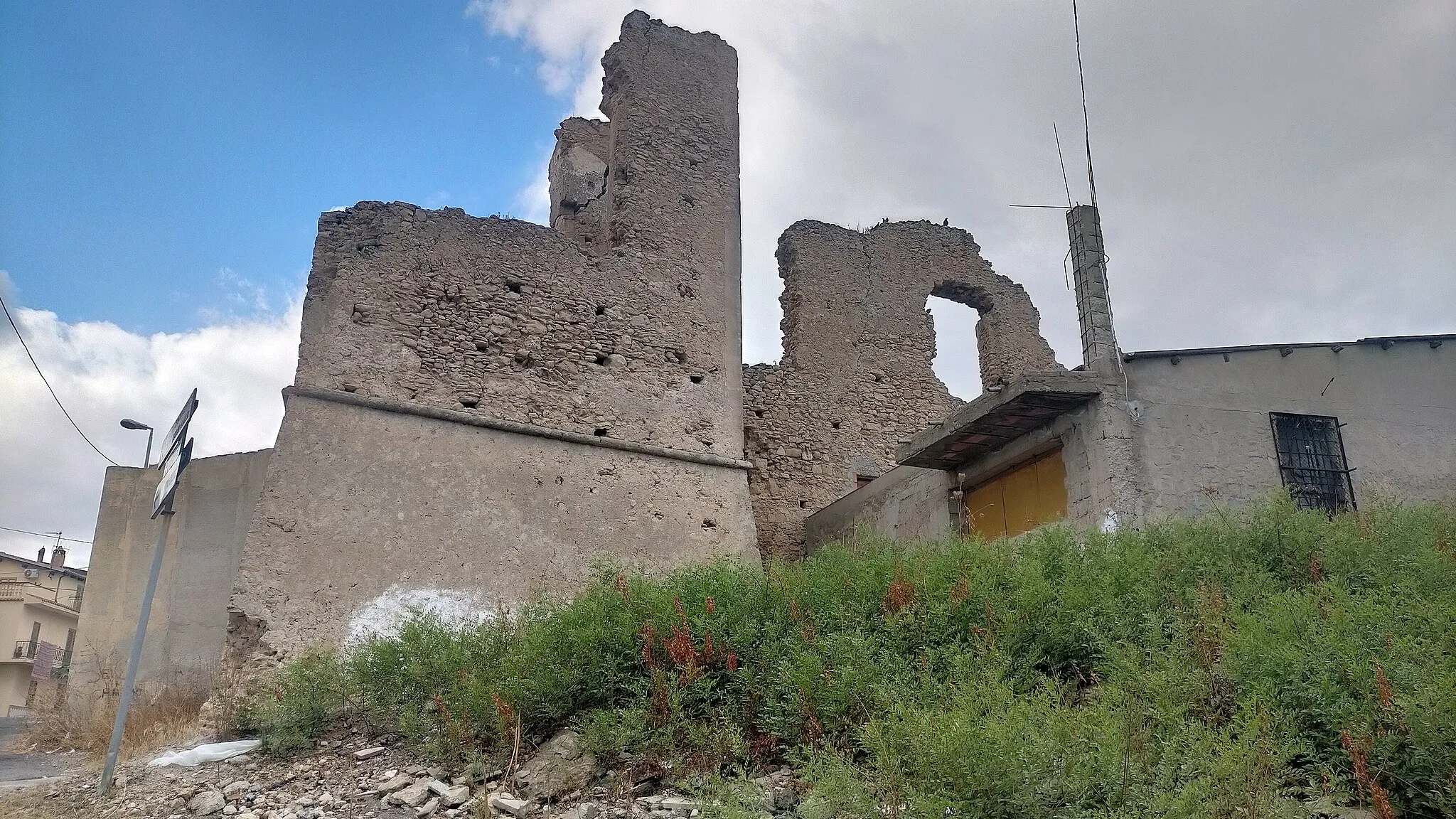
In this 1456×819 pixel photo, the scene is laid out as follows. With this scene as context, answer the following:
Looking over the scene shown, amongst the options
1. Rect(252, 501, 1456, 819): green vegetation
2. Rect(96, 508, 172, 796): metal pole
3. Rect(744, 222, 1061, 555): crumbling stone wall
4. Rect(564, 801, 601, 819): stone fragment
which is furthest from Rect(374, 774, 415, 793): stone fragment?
Rect(744, 222, 1061, 555): crumbling stone wall

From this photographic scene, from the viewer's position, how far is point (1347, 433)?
883 cm

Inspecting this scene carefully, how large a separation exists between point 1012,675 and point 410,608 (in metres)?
5.45

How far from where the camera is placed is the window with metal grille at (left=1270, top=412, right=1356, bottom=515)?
8.52 metres

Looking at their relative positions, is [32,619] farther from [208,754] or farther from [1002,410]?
[1002,410]

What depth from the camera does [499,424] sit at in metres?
9.77

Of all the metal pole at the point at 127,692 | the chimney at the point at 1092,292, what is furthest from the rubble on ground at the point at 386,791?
the chimney at the point at 1092,292

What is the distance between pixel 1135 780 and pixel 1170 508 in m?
5.07

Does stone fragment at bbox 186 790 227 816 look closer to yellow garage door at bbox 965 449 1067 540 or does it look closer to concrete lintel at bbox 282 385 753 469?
concrete lintel at bbox 282 385 753 469

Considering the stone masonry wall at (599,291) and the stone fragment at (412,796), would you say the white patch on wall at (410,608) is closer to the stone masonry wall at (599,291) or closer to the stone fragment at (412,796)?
the stone masonry wall at (599,291)

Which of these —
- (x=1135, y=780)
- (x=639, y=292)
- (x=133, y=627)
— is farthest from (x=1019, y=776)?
(x=133, y=627)

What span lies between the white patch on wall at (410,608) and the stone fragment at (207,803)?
2.83 m

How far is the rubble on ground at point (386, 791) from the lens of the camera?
4.51 metres

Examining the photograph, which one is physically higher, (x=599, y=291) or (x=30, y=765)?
(x=599, y=291)

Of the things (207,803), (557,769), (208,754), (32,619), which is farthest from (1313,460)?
A: (32,619)
